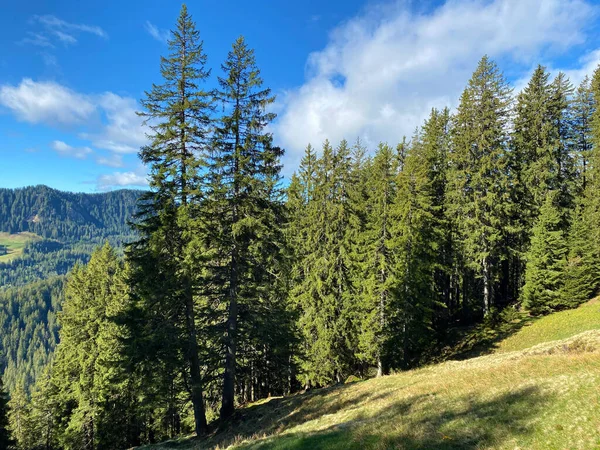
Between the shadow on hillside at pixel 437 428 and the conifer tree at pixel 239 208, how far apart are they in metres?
6.88

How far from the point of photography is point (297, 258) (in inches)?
1197

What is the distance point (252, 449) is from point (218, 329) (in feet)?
22.8

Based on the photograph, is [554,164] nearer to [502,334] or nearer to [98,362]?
[502,334]

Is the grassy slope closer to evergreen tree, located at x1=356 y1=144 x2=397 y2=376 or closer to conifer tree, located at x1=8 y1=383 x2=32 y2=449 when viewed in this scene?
evergreen tree, located at x1=356 y1=144 x2=397 y2=376

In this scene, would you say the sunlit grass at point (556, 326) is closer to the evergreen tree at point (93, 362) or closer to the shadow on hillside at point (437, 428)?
the shadow on hillside at point (437, 428)

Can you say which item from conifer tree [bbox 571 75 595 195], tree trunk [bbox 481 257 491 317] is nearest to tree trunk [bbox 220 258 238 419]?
tree trunk [bbox 481 257 491 317]

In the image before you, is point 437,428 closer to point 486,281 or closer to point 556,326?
point 556,326

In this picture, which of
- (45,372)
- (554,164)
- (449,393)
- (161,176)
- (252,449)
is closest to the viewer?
(252,449)

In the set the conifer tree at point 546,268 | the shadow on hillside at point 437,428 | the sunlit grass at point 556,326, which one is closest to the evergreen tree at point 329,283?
the sunlit grass at point 556,326

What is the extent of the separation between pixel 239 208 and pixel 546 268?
2601 cm

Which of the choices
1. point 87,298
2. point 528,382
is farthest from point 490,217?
point 87,298

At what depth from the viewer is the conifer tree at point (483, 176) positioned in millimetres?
30247

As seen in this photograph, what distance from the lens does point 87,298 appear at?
32750 mm

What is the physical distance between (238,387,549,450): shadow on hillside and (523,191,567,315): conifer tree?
20.8 m
